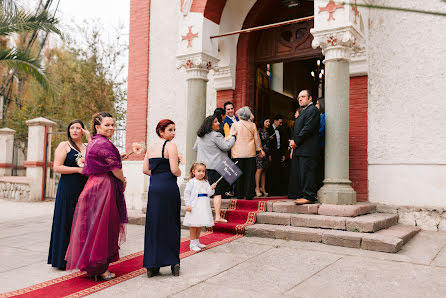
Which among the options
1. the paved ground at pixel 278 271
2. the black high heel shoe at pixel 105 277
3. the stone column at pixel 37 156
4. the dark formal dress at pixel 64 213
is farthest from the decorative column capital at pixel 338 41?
the stone column at pixel 37 156

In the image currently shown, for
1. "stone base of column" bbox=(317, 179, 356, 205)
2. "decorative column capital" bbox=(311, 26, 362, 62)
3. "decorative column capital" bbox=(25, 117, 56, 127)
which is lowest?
"stone base of column" bbox=(317, 179, 356, 205)

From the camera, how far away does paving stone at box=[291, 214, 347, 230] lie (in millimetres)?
5816

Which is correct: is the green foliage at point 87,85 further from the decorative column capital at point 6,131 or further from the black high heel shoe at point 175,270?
the black high heel shoe at point 175,270

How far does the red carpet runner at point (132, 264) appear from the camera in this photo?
382 centimetres

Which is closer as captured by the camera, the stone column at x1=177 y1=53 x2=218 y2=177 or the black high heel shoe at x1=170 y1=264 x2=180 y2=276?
the black high heel shoe at x1=170 y1=264 x2=180 y2=276

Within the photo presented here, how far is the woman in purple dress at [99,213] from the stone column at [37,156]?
10.3 m

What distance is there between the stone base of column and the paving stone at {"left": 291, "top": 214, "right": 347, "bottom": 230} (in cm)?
42

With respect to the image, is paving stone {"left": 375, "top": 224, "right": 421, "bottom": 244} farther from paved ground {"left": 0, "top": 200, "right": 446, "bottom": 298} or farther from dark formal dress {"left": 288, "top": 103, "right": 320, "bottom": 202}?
dark formal dress {"left": 288, "top": 103, "right": 320, "bottom": 202}

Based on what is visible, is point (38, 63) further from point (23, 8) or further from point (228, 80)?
point (228, 80)

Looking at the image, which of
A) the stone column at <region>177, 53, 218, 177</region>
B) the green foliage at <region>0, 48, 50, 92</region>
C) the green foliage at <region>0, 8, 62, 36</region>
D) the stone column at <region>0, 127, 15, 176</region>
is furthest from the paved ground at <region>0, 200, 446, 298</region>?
the stone column at <region>0, 127, 15, 176</region>

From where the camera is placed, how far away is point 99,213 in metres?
4.09

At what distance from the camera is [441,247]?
5469mm

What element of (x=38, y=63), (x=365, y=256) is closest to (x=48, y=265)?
(x=365, y=256)

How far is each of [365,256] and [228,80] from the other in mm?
5652
